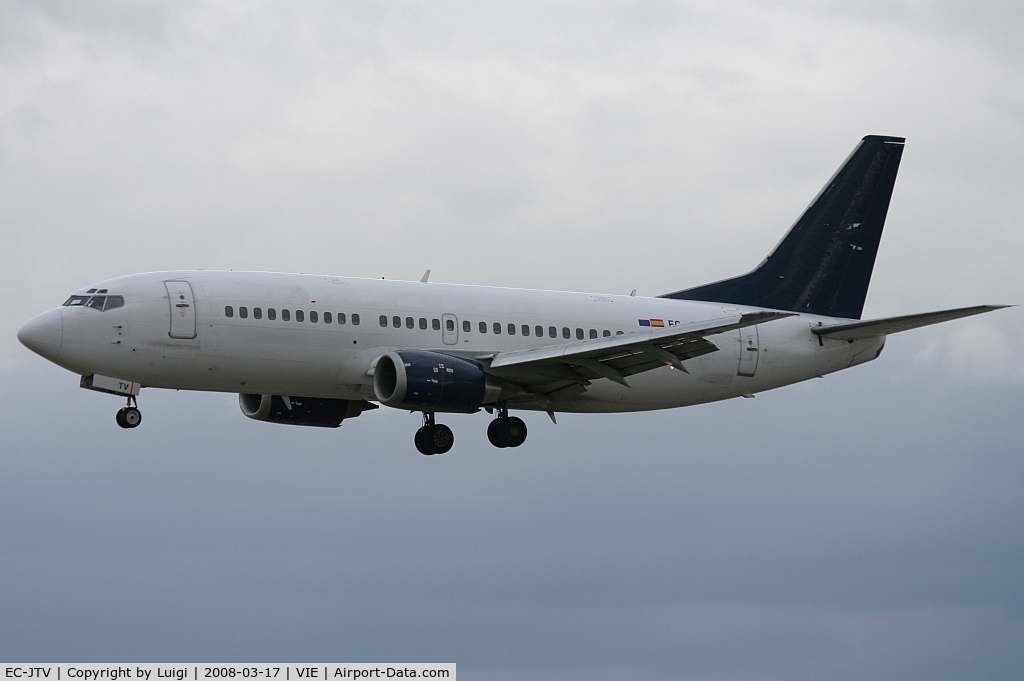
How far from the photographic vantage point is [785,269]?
49656 mm

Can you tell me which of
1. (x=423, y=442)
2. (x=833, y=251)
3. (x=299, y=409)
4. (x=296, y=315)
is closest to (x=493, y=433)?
(x=423, y=442)

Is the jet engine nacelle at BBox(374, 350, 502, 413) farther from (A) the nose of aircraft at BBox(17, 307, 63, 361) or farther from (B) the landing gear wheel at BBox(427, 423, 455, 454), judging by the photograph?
(A) the nose of aircraft at BBox(17, 307, 63, 361)

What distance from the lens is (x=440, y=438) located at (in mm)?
44875

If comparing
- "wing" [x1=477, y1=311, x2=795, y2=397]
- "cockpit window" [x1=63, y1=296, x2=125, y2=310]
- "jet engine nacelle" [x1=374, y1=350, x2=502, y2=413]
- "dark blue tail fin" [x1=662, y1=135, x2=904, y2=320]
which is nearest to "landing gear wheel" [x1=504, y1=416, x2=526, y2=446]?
"wing" [x1=477, y1=311, x2=795, y2=397]

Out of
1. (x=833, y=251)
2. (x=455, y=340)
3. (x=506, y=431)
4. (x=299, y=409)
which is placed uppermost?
(x=833, y=251)

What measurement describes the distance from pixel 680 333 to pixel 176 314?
1373 centimetres

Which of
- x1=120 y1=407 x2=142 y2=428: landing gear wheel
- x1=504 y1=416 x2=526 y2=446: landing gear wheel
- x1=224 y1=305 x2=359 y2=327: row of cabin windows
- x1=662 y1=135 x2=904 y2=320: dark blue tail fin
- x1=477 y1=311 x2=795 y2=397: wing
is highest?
x1=662 y1=135 x2=904 y2=320: dark blue tail fin

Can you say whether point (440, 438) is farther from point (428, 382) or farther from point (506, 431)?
point (428, 382)

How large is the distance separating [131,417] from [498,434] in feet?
36.7

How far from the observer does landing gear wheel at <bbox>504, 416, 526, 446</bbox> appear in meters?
44.7

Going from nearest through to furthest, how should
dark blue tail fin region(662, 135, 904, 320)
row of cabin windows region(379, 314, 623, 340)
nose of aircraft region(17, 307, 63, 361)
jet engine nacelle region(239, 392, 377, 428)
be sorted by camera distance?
1. nose of aircraft region(17, 307, 63, 361)
2. row of cabin windows region(379, 314, 623, 340)
3. jet engine nacelle region(239, 392, 377, 428)
4. dark blue tail fin region(662, 135, 904, 320)

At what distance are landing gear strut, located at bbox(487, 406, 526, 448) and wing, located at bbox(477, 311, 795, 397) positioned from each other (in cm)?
161

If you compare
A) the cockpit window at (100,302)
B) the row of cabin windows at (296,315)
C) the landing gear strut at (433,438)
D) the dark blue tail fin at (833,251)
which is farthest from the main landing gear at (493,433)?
the cockpit window at (100,302)

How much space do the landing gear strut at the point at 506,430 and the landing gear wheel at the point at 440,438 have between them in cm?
129
